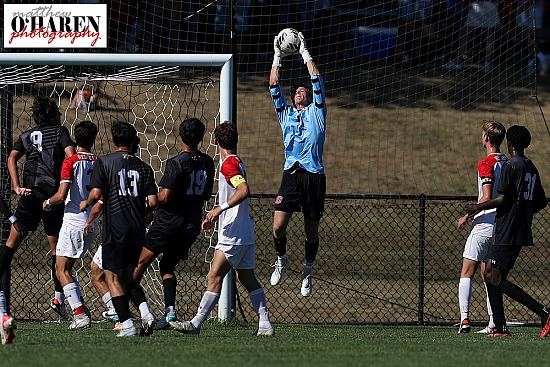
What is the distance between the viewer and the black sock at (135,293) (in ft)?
33.4

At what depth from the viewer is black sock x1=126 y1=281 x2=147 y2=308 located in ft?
33.4

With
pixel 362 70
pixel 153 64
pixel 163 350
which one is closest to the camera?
pixel 163 350

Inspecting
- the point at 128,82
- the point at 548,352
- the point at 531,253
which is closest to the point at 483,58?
the point at 531,253

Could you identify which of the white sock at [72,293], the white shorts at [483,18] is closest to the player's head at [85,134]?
the white sock at [72,293]

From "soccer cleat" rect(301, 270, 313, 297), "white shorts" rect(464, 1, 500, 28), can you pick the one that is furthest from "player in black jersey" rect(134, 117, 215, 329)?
"white shorts" rect(464, 1, 500, 28)

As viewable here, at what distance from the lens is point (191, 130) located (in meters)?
10.5

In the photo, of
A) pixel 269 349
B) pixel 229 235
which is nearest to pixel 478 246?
pixel 229 235

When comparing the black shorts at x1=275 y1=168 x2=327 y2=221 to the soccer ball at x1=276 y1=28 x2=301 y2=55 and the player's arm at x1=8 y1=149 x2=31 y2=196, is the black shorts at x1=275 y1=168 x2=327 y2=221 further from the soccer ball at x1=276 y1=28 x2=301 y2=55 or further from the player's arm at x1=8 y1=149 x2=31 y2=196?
the player's arm at x1=8 y1=149 x2=31 y2=196

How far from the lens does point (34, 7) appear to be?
41.2ft

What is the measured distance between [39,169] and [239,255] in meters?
2.77

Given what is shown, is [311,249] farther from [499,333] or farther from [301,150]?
[499,333]

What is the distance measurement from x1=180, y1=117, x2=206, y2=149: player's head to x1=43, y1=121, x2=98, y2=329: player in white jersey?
858mm

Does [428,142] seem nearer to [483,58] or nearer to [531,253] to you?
[483,58]

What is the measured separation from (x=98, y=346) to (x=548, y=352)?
3.55m
